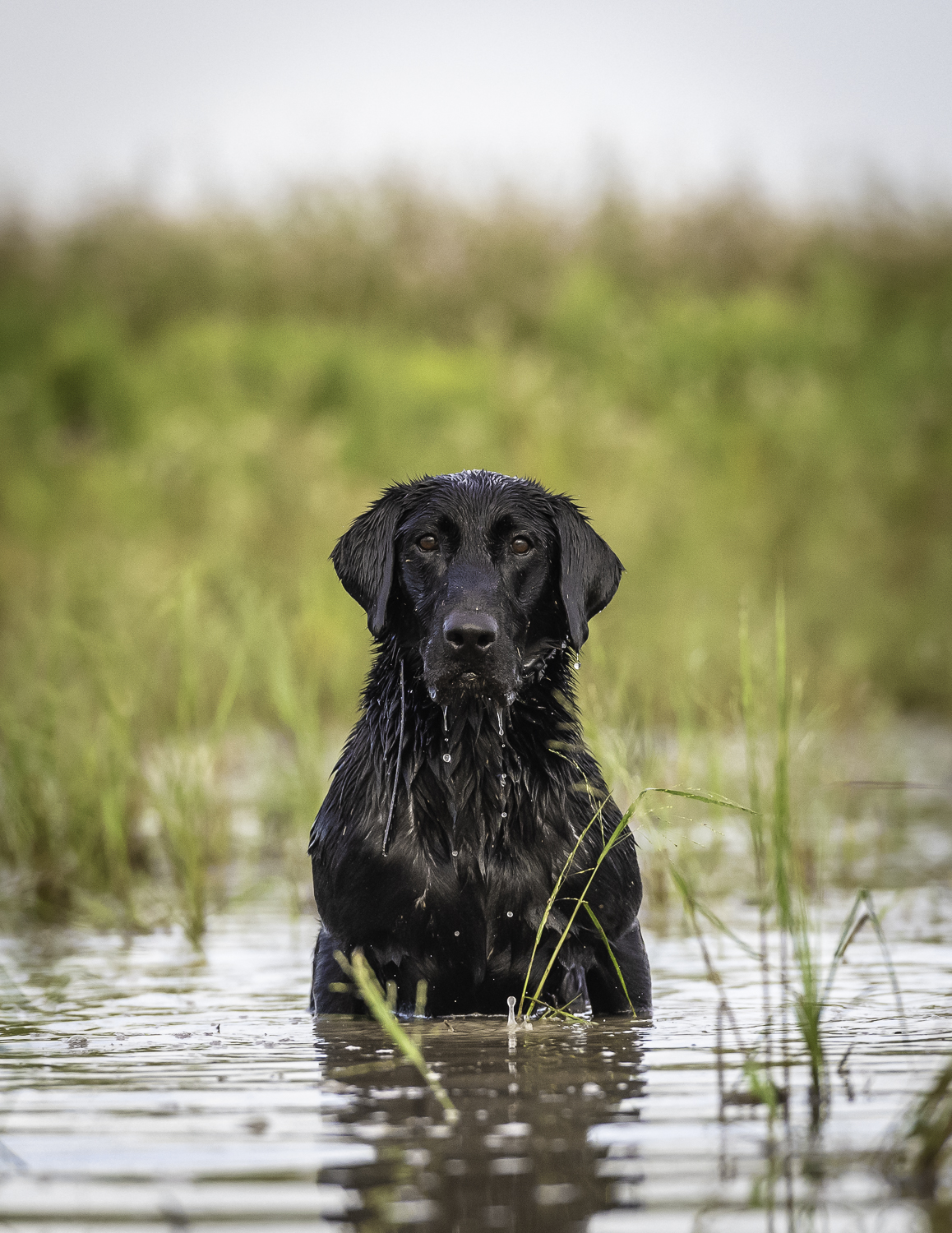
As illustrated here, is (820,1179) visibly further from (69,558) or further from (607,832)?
(69,558)

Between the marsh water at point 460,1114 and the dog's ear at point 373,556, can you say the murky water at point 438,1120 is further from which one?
the dog's ear at point 373,556

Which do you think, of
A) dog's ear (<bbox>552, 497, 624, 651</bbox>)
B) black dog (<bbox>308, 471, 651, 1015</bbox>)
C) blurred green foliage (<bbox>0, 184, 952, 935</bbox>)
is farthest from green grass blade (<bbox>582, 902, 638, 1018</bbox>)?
blurred green foliage (<bbox>0, 184, 952, 935</bbox>)

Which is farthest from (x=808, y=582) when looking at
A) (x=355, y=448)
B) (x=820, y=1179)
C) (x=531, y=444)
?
(x=820, y=1179)

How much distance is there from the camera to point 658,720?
9359 mm

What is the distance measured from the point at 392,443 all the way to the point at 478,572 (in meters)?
16.1

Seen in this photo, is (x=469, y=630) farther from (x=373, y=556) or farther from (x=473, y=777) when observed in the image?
(x=373, y=556)

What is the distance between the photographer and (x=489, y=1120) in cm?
290

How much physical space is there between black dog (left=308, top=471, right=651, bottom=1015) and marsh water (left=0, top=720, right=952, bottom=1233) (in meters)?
0.19

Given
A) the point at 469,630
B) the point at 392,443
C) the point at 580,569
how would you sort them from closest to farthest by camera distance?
the point at 469,630 → the point at 580,569 → the point at 392,443

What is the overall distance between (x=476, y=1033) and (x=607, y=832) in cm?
72

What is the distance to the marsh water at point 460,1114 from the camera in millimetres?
2361

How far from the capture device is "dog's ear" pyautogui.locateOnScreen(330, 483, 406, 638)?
4441 mm

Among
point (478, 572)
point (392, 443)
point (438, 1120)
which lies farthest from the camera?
point (392, 443)

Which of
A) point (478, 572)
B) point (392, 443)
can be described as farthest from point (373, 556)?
point (392, 443)
